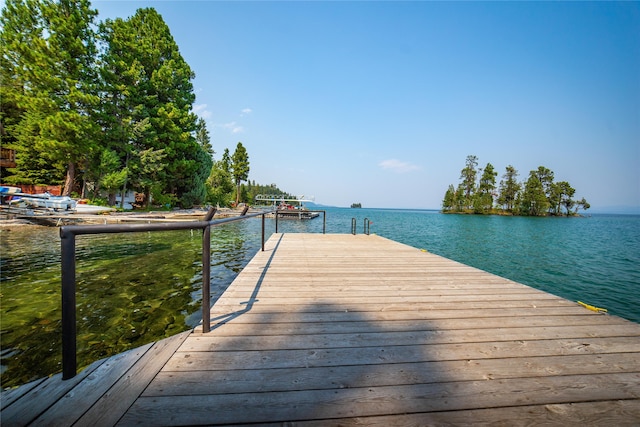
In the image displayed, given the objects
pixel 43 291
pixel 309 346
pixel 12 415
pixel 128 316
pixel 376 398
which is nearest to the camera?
pixel 12 415

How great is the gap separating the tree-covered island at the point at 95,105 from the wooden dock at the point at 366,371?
856 inches

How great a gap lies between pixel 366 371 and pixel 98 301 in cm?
434

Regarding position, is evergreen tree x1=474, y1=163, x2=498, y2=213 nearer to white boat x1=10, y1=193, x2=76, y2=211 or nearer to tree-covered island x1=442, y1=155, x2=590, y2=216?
tree-covered island x1=442, y1=155, x2=590, y2=216

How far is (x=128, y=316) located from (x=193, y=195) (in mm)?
24304

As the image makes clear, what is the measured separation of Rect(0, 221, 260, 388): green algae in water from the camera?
A: 253cm

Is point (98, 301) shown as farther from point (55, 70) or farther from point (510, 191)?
point (510, 191)

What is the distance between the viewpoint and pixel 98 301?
3723 millimetres

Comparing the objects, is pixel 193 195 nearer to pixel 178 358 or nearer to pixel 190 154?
pixel 190 154

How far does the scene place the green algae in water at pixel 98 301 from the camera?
8.29 feet

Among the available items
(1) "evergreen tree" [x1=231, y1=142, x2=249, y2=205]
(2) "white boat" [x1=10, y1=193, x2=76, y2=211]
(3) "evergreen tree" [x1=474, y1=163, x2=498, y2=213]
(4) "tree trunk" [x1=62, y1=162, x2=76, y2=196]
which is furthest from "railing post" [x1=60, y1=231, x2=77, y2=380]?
(3) "evergreen tree" [x1=474, y1=163, x2=498, y2=213]

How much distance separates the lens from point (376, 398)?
121 cm

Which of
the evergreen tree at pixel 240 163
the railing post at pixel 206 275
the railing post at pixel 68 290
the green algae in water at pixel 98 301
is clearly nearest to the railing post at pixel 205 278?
the railing post at pixel 206 275

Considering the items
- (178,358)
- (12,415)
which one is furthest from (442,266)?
(12,415)

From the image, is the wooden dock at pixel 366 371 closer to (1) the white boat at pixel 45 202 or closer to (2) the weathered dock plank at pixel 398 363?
(2) the weathered dock plank at pixel 398 363
